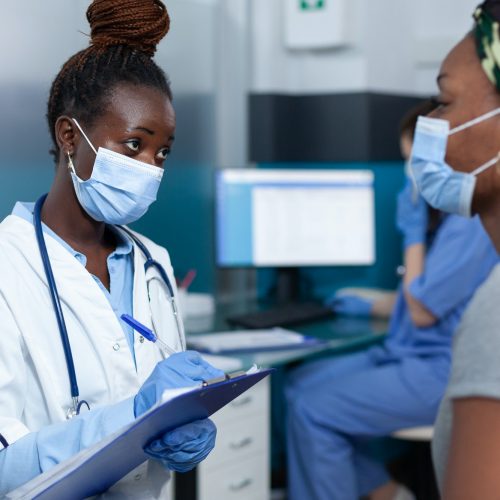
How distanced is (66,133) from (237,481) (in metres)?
1.28

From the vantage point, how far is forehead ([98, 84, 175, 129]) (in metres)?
1.24

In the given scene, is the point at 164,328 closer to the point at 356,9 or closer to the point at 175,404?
the point at 175,404

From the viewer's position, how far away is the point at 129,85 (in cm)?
125

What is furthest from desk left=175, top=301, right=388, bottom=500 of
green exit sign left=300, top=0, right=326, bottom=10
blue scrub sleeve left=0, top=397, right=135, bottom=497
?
green exit sign left=300, top=0, right=326, bottom=10

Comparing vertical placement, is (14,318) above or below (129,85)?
below

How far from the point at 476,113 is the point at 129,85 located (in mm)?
579

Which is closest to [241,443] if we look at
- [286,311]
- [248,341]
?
[248,341]

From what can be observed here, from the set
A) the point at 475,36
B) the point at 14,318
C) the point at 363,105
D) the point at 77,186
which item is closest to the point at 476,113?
the point at 475,36

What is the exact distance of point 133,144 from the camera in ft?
4.14

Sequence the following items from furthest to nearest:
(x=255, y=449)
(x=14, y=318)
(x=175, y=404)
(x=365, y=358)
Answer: (x=365, y=358) < (x=255, y=449) < (x=14, y=318) < (x=175, y=404)

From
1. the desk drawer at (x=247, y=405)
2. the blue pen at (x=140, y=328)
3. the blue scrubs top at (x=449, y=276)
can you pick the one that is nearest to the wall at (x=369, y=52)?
the blue scrubs top at (x=449, y=276)

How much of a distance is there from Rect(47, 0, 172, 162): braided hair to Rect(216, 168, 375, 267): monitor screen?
1.61 meters

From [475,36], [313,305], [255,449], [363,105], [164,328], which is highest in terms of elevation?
[475,36]

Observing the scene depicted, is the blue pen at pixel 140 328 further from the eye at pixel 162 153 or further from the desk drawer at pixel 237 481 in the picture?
the desk drawer at pixel 237 481
